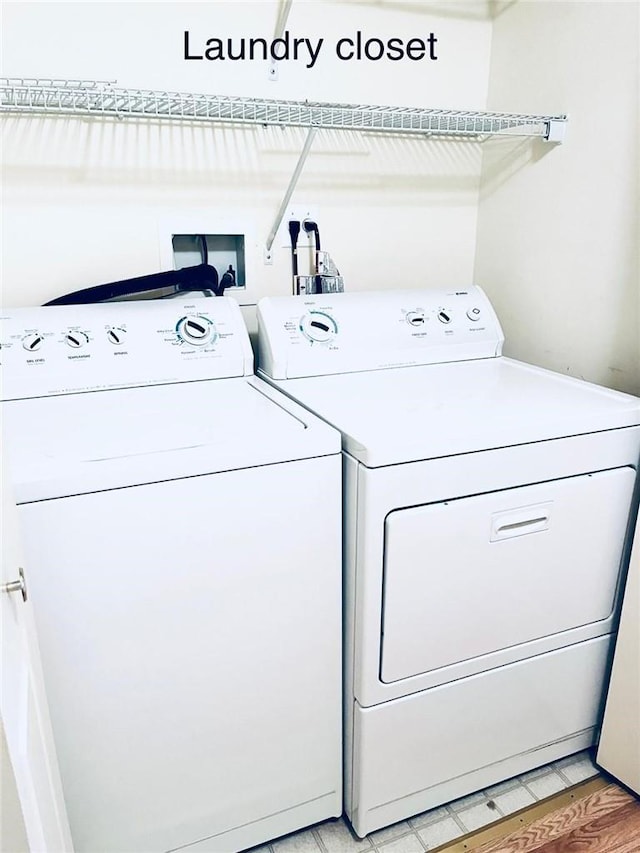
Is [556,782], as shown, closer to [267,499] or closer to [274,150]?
[267,499]

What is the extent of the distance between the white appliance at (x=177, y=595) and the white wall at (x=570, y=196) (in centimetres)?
91

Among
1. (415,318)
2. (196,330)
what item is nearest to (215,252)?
(196,330)

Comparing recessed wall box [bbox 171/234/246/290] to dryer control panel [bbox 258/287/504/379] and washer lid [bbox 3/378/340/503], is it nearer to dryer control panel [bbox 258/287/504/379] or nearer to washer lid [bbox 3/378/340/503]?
dryer control panel [bbox 258/287/504/379]

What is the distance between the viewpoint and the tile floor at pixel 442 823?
1.45 meters

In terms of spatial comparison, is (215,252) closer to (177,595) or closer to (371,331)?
(371,331)

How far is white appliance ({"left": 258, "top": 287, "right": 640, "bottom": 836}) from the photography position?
49.5 inches

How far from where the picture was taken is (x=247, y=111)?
5.65 ft

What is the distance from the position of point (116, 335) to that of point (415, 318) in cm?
81

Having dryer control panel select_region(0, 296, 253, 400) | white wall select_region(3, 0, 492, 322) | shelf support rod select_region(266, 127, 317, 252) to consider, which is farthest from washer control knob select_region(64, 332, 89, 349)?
shelf support rod select_region(266, 127, 317, 252)

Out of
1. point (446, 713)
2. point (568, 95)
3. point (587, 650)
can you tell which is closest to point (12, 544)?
point (446, 713)

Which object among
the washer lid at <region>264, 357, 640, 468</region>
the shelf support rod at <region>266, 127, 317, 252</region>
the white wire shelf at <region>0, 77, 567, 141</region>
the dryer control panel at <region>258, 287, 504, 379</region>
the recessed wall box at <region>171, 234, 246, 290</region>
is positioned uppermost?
the white wire shelf at <region>0, 77, 567, 141</region>

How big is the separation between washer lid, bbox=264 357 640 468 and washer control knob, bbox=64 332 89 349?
476 millimetres

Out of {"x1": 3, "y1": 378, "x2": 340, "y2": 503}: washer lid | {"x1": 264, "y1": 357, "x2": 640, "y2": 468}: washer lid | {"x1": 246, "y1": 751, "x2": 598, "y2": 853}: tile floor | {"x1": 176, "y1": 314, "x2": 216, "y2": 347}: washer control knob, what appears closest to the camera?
{"x1": 3, "y1": 378, "x2": 340, "y2": 503}: washer lid

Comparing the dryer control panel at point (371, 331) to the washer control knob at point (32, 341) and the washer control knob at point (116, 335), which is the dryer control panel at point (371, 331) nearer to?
the washer control knob at point (116, 335)
